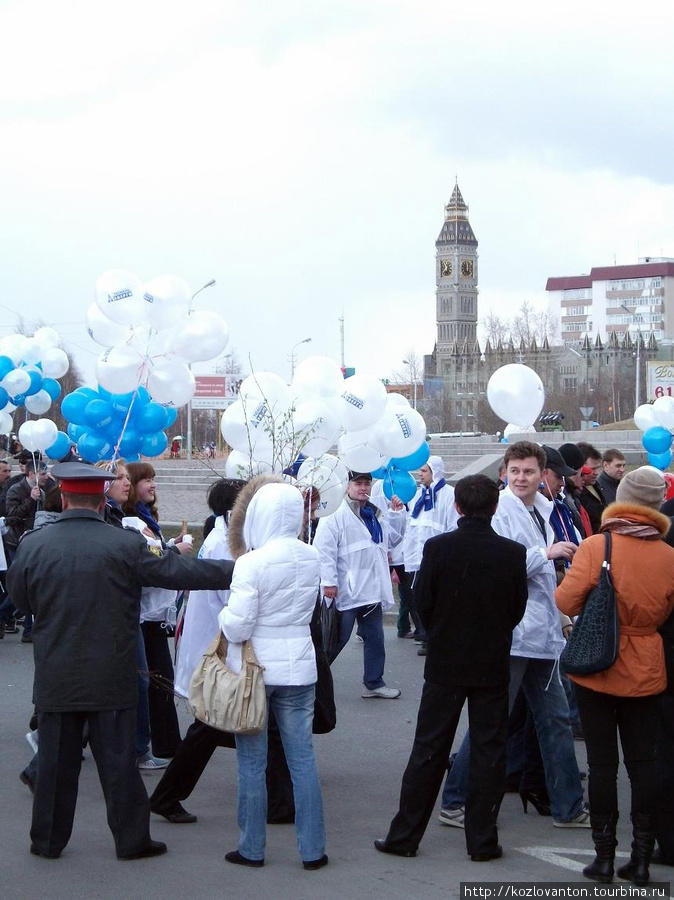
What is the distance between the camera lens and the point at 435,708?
5305 mm

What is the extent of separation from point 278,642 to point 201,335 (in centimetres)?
521

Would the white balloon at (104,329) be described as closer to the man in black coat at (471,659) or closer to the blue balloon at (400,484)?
the blue balloon at (400,484)

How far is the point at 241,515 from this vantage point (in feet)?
17.7

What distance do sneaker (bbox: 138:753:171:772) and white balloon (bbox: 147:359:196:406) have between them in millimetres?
4357

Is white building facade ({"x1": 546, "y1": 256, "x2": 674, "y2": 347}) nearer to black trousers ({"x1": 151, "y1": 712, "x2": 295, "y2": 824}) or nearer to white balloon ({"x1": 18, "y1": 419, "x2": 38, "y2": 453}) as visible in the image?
white balloon ({"x1": 18, "y1": 419, "x2": 38, "y2": 453})

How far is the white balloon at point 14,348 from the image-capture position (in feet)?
53.6

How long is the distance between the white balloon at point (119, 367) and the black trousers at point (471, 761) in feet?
18.9

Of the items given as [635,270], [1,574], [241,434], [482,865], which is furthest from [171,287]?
[635,270]

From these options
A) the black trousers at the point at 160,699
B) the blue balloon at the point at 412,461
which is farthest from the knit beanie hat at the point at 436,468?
the black trousers at the point at 160,699

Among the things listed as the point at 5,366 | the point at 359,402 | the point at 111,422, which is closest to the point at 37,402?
the point at 5,366

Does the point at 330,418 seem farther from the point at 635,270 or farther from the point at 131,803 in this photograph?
the point at 635,270

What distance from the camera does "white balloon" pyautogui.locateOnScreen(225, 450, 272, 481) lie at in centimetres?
855

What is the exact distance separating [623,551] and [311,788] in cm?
172

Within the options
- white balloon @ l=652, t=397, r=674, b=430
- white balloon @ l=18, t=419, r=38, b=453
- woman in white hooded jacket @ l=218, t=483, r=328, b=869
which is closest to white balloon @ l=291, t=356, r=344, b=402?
woman in white hooded jacket @ l=218, t=483, r=328, b=869
